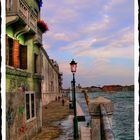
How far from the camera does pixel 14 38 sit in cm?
1247

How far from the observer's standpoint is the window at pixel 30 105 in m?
14.4

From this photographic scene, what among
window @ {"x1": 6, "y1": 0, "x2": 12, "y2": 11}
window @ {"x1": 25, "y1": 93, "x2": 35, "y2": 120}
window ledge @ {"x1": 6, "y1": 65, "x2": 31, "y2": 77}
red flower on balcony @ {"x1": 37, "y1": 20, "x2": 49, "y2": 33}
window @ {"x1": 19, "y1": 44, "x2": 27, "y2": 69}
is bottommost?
window @ {"x1": 25, "y1": 93, "x2": 35, "y2": 120}

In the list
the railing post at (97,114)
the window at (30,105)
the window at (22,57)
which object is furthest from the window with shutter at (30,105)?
the railing post at (97,114)

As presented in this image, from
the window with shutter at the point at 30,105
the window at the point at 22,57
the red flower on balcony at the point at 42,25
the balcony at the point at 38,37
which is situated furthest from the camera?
the red flower on balcony at the point at 42,25

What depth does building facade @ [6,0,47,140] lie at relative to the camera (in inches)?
438

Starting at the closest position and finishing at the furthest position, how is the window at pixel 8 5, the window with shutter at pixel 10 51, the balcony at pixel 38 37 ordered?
the window at pixel 8 5 < the window with shutter at pixel 10 51 < the balcony at pixel 38 37

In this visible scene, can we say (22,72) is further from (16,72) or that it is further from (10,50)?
(10,50)

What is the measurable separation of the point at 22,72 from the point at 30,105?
229 centimetres

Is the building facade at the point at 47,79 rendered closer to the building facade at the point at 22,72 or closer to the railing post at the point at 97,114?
the building facade at the point at 22,72

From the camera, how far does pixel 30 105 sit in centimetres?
1487

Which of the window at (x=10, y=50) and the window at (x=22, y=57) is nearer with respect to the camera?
the window at (x=10, y=50)

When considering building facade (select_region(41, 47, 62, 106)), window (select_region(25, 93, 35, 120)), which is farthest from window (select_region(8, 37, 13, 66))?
building facade (select_region(41, 47, 62, 106))

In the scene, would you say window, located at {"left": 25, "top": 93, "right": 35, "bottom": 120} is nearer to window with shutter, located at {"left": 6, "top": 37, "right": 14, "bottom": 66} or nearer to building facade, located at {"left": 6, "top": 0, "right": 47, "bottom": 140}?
building facade, located at {"left": 6, "top": 0, "right": 47, "bottom": 140}


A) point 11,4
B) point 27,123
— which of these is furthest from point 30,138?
point 11,4
